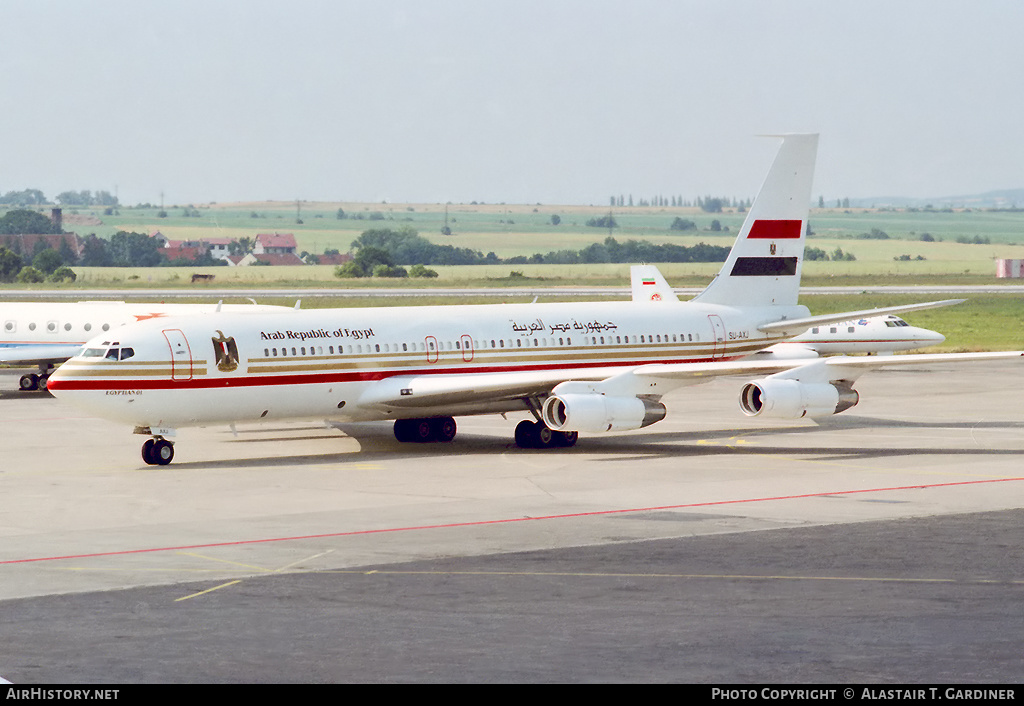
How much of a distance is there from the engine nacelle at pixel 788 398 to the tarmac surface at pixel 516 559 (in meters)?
1.17

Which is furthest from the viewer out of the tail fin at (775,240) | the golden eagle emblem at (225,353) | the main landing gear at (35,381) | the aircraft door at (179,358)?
the main landing gear at (35,381)

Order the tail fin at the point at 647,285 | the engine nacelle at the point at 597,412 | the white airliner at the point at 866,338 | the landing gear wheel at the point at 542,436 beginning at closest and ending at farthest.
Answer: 1. the engine nacelle at the point at 597,412
2. the landing gear wheel at the point at 542,436
3. the tail fin at the point at 647,285
4. the white airliner at the point at 866,338

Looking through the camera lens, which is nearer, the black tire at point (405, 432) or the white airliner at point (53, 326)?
the black tire at point (405, 432)

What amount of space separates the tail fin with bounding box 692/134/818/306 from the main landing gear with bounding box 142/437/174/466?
1820cm

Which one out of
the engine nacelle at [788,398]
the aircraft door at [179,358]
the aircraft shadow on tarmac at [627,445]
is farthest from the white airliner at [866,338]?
the aircraft door at [179,358]

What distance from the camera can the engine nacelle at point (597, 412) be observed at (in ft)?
125

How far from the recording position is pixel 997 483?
33.6m

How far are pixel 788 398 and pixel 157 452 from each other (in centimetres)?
1589

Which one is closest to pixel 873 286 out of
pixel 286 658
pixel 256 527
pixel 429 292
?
pixel 429 292

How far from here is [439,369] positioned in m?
41.8

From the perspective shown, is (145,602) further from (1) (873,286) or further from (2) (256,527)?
(1) (873,286)

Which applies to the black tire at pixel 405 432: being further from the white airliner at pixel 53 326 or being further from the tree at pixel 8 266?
the tree at pixel 8 266

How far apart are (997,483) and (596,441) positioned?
500 inches

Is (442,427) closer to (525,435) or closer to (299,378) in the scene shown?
(525,435)
